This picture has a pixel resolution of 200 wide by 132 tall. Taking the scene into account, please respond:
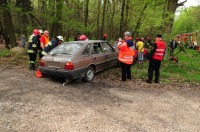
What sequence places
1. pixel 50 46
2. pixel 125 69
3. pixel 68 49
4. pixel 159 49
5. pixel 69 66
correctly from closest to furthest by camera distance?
pixel 69 66, pixel 68 49, pixel 159 49, pixel 125 69, pixel 50 46

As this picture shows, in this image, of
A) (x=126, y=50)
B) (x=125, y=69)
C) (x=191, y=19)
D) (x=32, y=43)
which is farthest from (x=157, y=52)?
(x=191, y=19)

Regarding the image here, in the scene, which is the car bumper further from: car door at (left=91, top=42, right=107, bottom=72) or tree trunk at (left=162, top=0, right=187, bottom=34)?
tree trunk at (left=162, top=0, right=187, bottom=34)

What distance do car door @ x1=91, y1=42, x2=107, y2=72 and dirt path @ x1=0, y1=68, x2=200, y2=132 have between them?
0.75m

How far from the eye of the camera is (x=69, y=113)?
4.41m

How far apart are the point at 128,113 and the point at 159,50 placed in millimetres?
3394

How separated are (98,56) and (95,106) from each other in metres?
3.01

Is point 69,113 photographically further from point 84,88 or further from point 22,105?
point 84,88

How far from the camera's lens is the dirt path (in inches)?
154

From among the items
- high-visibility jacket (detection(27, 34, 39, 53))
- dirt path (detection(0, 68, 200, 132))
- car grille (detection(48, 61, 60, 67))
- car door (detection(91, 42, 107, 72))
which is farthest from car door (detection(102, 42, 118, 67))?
high-visibility jacket (detection(27, 34, 39, 53))

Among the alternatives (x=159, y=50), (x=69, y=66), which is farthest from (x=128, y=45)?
(x=69, y=66)

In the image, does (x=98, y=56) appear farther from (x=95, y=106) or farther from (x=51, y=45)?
(x=95, y=106)

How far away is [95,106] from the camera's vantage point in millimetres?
4906

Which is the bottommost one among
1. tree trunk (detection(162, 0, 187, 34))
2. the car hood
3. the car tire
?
the car tire

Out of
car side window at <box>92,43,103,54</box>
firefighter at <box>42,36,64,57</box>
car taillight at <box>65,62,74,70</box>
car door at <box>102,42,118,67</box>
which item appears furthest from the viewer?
car door at <box>102,42,118,67</box>
